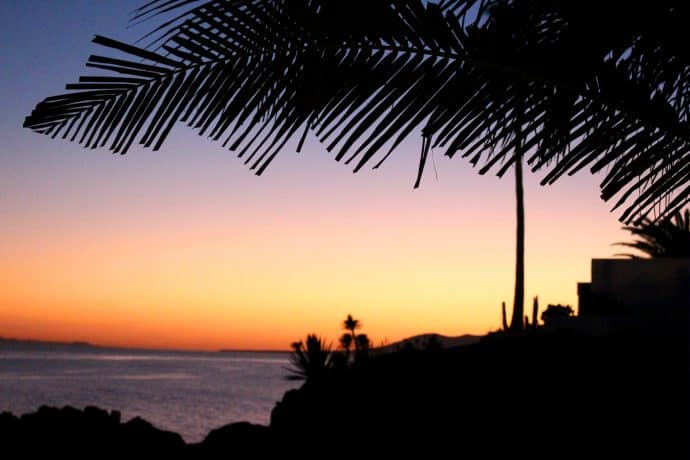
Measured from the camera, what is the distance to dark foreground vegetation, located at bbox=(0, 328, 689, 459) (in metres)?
10.3

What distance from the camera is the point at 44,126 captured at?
1962 millimetres

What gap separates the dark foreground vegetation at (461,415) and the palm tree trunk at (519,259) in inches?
338

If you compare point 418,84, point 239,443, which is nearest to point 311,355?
point 239,443

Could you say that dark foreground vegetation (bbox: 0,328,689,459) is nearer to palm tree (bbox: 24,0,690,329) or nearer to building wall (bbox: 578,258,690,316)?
building wall (bbox: 578,258,690,316)

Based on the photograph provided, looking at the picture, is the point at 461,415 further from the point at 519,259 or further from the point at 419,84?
the point at 519,259

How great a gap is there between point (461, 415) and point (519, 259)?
12.9 m

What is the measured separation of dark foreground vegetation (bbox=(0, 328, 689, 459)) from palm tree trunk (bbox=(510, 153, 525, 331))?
8.59 meters

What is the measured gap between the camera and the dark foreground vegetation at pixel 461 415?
33.7 feet

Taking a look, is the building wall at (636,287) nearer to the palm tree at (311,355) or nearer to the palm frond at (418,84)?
the palm tree at (311,355)

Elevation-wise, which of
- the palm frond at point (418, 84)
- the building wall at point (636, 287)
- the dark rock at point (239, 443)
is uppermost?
the building wall at point (636, 287)

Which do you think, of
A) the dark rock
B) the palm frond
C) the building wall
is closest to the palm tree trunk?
the building wall

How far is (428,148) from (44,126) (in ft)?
2.80

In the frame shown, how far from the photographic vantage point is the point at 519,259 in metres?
23.9

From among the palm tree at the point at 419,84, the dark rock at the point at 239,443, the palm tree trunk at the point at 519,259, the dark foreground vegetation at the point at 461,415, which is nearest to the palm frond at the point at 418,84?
the palm tree at the point at 419,84
